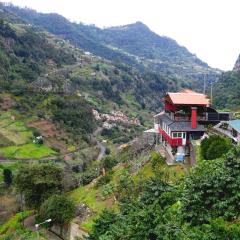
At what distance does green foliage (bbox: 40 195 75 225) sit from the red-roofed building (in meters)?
10.6

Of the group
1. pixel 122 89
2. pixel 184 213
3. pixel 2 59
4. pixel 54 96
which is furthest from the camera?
pixel 122 89

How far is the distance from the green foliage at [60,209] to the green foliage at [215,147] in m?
12.1

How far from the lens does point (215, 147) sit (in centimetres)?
3634

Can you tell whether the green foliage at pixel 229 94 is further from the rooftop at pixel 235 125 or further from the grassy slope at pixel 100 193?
the rooftop at pixel 235 125

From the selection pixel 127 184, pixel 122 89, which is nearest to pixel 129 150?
pixel 127 184

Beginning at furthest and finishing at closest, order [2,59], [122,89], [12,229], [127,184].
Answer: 1. [122,89]
2. [2,59]
3. [12,229]
4. [127,184]

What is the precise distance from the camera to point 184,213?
25.0 metres

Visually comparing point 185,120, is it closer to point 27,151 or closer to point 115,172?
point 115,172

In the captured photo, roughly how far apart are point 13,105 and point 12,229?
63.9 meters

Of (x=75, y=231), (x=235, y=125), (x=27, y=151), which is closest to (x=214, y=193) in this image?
(x=235, y=125)

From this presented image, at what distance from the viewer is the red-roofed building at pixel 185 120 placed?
43812 millimetres

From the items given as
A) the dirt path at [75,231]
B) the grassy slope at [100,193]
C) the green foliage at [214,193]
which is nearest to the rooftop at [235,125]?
the grassy slope at [100,193]

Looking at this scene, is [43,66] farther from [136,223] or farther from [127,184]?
[136,223]

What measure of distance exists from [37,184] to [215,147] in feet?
58.8
